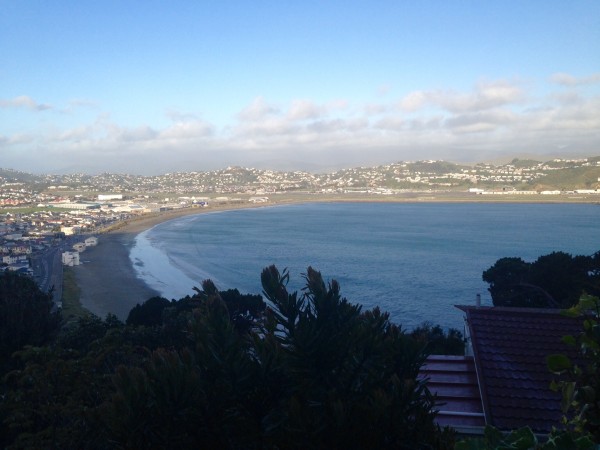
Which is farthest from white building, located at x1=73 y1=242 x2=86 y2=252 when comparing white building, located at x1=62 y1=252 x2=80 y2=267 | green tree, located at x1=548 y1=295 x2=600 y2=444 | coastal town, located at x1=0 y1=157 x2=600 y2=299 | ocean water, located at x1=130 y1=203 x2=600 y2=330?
green tree, located at x1=548 y1=295 x2=600 y2=444

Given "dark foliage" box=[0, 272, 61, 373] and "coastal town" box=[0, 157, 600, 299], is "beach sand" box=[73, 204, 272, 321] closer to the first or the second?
"coastal town" box=[0, 157, 600, 299]

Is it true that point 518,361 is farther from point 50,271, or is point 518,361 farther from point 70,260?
point 70,260

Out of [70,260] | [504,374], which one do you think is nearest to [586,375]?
[504,374]

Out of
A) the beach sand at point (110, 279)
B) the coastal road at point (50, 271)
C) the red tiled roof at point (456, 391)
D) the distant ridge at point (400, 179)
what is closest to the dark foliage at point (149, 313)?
the beach sand at point (110, 279)

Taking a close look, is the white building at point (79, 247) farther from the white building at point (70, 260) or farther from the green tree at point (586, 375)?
the green tree at point (586, 375)

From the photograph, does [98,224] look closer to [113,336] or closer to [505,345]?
[113,336]

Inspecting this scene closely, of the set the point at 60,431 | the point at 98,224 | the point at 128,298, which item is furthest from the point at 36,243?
the point at 60,431
